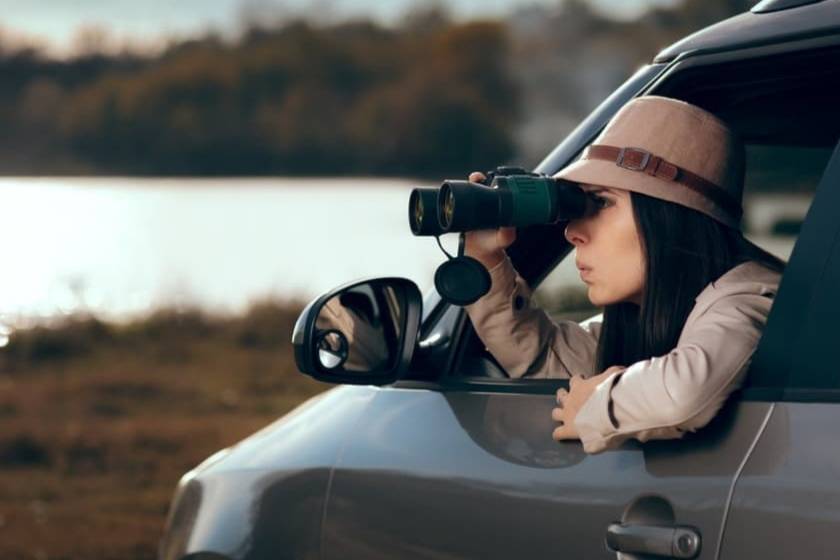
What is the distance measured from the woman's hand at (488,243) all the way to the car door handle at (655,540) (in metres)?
0.61

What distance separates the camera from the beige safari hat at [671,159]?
8.20 feet

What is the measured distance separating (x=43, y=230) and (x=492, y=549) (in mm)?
19087

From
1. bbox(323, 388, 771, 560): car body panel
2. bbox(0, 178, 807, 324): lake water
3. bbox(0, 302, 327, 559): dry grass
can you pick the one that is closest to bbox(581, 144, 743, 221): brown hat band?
bbox(323, 388, 771, 560): car body panel

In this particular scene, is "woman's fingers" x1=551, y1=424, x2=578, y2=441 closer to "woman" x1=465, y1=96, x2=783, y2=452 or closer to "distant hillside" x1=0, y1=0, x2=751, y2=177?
"woman" x1=465, y1=96, x2=783, y2=452

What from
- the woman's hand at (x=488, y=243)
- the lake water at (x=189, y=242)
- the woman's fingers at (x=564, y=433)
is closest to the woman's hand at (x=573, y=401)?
the woman's fingers at (x=564, y=433)

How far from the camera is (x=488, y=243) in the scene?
110 inches

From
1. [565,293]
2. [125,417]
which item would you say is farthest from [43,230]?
[565,293]

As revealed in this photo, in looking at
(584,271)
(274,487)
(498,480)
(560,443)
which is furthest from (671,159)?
(274,487)

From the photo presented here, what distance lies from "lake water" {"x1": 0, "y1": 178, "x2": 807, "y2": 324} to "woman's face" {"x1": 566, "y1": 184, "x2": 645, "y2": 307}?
1036 centimetres

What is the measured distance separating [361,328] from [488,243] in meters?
0.31

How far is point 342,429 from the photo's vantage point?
10.1ft

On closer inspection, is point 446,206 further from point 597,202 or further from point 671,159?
point 671,159

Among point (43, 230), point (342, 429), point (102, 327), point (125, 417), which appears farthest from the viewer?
point (43, 230)

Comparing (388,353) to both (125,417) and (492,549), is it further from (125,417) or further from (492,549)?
(125,417)
